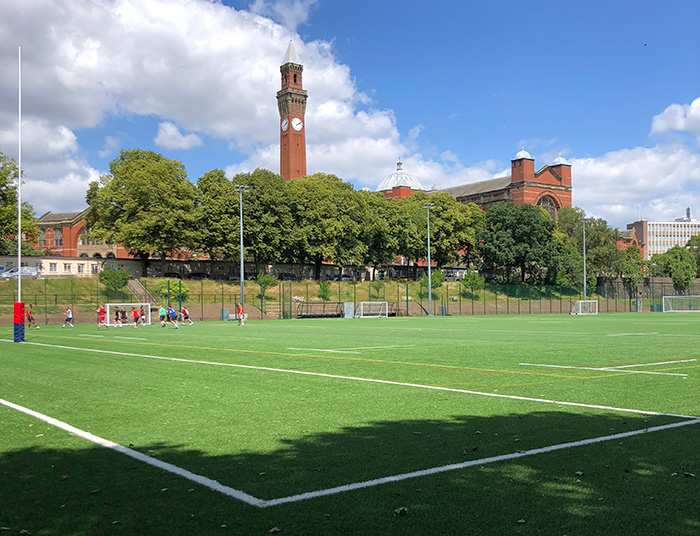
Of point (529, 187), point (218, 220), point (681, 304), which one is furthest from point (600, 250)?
point (218, 220)

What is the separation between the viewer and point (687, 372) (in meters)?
11.4

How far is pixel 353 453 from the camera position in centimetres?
562

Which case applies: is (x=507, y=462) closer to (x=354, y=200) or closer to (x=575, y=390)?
(x=575, y=390)

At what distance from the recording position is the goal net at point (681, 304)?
69.9m

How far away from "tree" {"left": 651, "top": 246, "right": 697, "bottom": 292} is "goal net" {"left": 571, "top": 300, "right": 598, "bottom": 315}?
34792 millimetres

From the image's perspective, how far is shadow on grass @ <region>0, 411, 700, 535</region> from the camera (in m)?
3.90

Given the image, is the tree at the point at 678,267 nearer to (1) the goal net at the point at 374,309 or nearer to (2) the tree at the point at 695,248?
(2) the tree at the point at 695,248

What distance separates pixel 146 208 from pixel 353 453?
64.3 metres

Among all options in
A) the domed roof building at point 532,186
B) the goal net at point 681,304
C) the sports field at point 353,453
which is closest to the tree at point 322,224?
the goal net at point 681,304

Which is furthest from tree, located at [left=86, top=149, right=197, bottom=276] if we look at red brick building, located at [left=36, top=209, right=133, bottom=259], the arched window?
the arched window

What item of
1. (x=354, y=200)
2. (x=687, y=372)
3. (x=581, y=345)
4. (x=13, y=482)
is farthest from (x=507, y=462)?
(x=354, y=200)

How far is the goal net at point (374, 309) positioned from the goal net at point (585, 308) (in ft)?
67.2

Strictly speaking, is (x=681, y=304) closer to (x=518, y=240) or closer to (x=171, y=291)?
(x=518, y=240)

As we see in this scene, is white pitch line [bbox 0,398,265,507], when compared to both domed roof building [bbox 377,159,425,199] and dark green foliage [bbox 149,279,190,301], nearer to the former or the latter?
dark green foliage [bbox 149,279,190,301]
